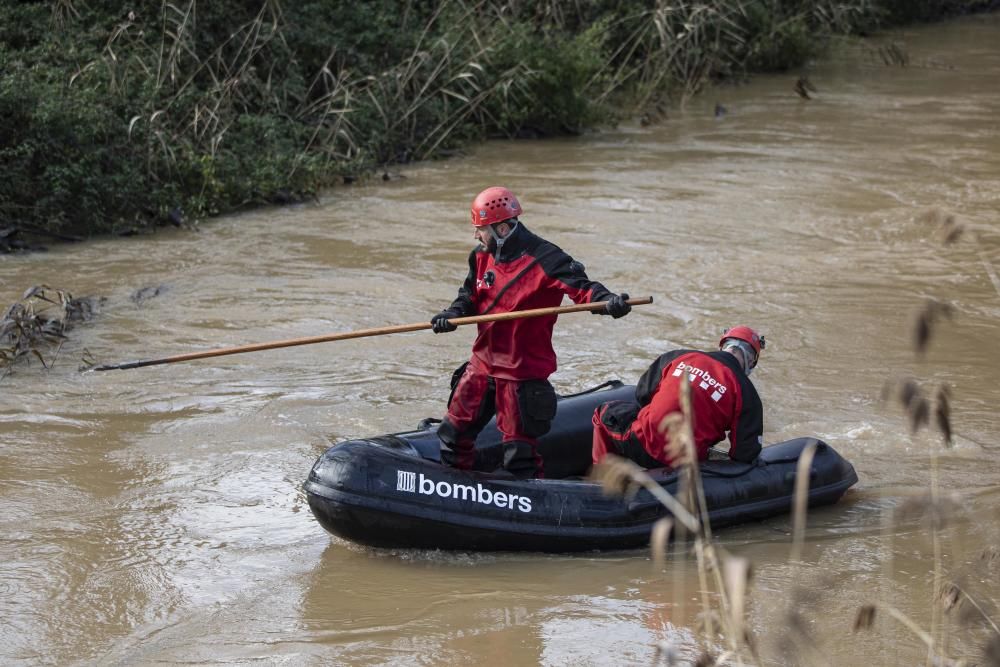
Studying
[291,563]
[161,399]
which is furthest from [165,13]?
[291,563]

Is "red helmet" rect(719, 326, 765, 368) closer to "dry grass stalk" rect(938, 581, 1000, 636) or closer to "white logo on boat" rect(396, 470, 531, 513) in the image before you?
"white logo on boat" rect(396, 470, 531, 513)

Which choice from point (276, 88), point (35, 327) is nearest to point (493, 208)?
point (35, 327)

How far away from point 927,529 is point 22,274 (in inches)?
279

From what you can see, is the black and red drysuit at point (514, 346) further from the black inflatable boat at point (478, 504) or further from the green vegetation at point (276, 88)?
the green vegetation at point (276, 88)

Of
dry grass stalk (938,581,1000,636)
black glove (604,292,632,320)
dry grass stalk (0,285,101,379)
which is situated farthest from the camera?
dry grass stalk (0,285,101,379)

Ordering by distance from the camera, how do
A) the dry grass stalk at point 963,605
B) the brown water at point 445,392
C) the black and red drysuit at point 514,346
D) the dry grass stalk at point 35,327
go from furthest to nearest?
the dry grass stalk at point 35,327 < the black and red drysuit at point 514,346 < the brown water at point 445,392 < the dry grass stalk at point 963,605

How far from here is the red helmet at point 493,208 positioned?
5496mm

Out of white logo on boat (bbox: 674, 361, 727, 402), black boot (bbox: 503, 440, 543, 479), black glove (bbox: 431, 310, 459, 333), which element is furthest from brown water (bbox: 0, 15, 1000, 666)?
black glove (bbox: 431, 310, 459, 333)

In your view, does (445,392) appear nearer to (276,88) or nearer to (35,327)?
(35,327)

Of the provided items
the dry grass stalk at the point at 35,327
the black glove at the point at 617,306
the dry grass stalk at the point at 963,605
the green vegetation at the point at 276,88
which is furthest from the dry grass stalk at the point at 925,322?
the green vegetation at the point at 276,88

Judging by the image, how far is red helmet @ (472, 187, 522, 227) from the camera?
550 centimetres

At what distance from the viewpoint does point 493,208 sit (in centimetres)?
550

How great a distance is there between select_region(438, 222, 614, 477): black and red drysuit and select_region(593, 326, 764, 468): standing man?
36 centimetres

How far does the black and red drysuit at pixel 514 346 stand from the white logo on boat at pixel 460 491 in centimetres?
34
